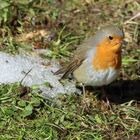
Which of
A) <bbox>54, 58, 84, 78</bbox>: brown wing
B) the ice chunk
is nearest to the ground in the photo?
the ice chunk

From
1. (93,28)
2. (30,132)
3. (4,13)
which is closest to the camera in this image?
(30,132)

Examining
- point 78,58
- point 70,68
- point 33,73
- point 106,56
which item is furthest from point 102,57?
point 33,73

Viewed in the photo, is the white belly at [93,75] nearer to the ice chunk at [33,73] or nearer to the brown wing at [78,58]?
the brown wing at [78,58]

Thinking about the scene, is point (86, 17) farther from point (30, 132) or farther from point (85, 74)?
point (30, 132)

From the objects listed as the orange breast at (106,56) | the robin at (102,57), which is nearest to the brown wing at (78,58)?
the robin at (102,57)

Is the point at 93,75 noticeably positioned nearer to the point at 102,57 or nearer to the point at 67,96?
the point at 102,57

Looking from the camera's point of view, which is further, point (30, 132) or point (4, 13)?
point (4, 13)

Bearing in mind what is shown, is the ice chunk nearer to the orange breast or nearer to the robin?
the robin

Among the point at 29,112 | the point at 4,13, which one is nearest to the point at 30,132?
the point at 29,112

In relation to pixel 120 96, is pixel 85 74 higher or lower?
higher
